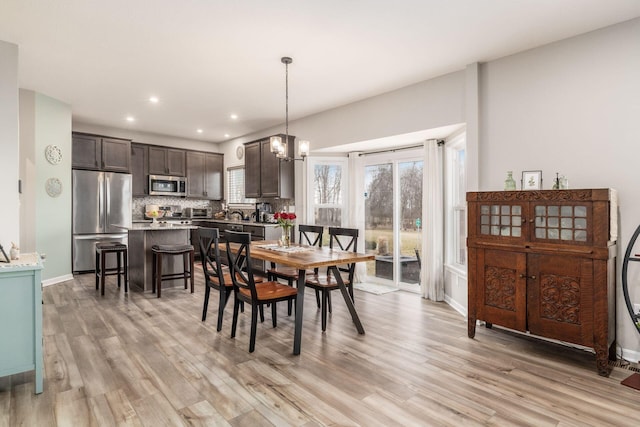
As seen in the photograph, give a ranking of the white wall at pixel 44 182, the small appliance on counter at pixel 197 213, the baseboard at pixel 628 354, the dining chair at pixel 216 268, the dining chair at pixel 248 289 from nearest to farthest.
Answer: the baseboard at pixel 628 354 → the dining chair at pixel 248 289 → the dining chair at pixel 216 268 → the white wall at pixel 44 182 → the small appliance on counter at pixel 197 213

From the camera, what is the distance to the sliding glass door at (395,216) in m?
5.07

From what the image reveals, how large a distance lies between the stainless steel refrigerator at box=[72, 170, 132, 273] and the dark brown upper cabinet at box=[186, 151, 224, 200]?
153 centimetres

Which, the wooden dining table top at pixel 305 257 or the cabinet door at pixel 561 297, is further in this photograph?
the wooden dining table top at pixel 305 257

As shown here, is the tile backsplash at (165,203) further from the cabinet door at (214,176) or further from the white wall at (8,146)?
the white wall at (8,146)

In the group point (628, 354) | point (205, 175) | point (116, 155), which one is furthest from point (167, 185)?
point (628, 354)

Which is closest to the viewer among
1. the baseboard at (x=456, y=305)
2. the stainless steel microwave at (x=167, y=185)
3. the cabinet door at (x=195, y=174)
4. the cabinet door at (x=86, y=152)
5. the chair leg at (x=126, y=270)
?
the baseboard at (x=456, y=305)

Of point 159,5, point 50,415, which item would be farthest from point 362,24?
point 50,415

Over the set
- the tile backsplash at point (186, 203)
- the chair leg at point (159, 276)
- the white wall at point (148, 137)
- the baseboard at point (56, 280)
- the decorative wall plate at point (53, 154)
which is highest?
the white wall at point (148, 137)

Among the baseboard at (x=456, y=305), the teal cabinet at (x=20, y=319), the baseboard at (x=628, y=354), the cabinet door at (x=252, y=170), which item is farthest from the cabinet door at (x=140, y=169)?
the baseboard at (x=628, y=354)

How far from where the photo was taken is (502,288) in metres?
3.08

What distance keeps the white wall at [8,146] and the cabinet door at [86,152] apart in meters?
3.09

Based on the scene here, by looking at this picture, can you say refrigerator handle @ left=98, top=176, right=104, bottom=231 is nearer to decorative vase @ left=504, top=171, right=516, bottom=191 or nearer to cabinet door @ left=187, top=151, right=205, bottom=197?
cabinet door @ left=187, top=151, right=205, bottom=197

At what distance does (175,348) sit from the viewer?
9.80 ft

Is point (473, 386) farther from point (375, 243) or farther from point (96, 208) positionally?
point (96, 208)
